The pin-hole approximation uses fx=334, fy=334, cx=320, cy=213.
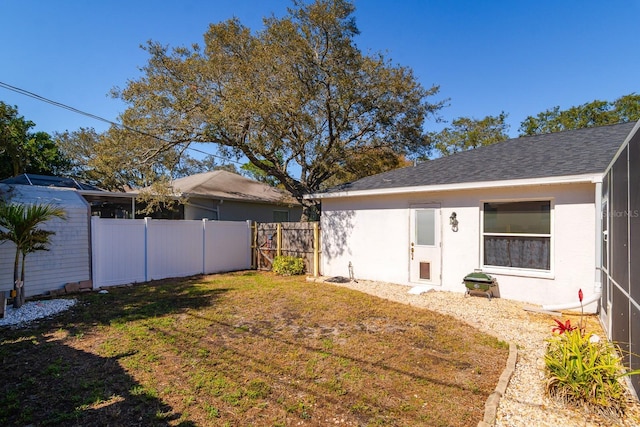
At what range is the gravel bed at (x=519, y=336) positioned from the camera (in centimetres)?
279

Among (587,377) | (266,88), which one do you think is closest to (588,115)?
(266,88)

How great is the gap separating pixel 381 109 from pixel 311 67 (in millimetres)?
3477

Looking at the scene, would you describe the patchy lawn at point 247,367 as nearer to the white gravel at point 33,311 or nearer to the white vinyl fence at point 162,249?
the white gravel at point 33,311

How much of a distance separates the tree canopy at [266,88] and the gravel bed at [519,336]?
19.7 feet

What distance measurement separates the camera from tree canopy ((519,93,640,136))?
2038 cm

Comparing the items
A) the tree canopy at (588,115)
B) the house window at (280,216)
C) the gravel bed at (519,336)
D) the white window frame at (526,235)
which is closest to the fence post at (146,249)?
the gravel bed at (519,336)

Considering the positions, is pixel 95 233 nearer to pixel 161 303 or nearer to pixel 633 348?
pixel 161 303

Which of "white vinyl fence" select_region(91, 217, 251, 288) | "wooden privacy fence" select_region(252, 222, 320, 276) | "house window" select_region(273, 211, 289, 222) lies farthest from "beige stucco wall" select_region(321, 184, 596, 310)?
"house window" select_region(273, 211, 289, 222)

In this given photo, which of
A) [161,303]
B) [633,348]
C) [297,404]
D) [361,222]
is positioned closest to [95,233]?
[161,303]

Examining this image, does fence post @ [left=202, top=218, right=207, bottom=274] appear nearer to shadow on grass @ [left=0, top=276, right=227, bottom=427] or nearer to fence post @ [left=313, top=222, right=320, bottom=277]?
fence post @ [left=313, top=222, right=320, bottom=277]

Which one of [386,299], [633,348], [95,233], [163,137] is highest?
[163,137]

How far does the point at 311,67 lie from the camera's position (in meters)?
11.7

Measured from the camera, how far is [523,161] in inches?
303

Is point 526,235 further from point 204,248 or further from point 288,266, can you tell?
point 204,248
